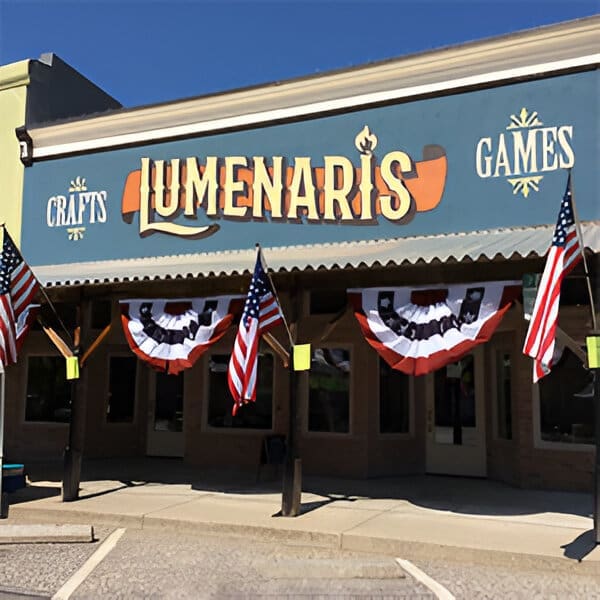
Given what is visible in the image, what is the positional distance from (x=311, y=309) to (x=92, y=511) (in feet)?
16.3

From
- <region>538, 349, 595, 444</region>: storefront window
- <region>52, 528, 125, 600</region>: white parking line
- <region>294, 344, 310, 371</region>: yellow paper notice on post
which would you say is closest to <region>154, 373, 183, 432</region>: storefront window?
<region>52, 528, 125, 600</region>: white parking line

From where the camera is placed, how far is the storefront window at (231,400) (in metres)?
12.8

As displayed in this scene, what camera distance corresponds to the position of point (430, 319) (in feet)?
28.1

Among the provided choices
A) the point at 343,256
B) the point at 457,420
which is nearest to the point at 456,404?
the point at 457,420

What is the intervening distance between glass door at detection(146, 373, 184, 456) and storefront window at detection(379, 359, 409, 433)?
14.9 ft

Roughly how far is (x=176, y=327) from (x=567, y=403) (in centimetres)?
576

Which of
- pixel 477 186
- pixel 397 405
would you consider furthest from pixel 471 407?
pixel 477 186

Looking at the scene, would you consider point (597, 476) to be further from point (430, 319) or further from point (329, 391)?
point (329, 391)

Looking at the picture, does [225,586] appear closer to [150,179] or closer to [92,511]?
[92,511]

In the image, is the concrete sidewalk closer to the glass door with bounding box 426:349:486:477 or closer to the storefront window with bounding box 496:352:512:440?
the glass door with bounding box 426:349:486:477

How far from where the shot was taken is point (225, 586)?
6.38 m

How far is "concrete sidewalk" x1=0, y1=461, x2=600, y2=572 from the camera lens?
7484 mm

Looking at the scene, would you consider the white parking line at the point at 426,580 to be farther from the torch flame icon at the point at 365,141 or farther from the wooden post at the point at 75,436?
the torch flame icon at the point at 365,141

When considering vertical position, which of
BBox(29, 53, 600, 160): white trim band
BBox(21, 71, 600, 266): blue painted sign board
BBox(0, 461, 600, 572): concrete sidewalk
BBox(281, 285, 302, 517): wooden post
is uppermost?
BBox(29, 53, 600, 160): white trim band
